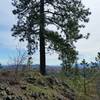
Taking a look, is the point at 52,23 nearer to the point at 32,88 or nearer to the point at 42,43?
the point at 42,43

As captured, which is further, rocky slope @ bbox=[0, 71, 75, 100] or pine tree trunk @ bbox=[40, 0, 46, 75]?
pine tree trunk @ bbox=[40, 0, 46, 75]

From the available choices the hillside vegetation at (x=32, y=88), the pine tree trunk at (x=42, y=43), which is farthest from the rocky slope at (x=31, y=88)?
the pine tree trunk at (x=42, y=43)

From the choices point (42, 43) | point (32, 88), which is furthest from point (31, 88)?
point (42, 43)

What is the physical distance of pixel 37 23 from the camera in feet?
106

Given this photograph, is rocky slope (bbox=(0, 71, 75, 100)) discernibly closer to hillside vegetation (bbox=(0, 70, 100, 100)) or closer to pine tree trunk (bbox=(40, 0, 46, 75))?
hillside vegetation (bbox=(0, 70, 100, 100))

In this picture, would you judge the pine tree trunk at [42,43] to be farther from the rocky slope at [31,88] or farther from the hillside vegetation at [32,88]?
the rocky slope at [31,88]

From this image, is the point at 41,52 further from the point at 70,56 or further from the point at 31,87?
the point at 31,87

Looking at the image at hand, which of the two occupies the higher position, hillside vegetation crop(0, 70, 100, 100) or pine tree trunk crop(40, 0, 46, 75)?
pine tree trunk crop(40, 0, 46, 75)

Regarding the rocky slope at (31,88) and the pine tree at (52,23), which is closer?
the rocky slope at (31,88)

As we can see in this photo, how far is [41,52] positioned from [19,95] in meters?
16.9

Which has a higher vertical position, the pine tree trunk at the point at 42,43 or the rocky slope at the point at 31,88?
the pine tree trunk at the point at 42,43

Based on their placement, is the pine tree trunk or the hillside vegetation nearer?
the hillside vegetation

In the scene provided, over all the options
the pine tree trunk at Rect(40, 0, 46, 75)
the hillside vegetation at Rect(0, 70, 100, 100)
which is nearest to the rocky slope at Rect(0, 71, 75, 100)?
the hillside vegetation at Rect(0, 70, 100, 100)

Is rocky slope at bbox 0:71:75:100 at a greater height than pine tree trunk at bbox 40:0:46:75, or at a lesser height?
lesser
